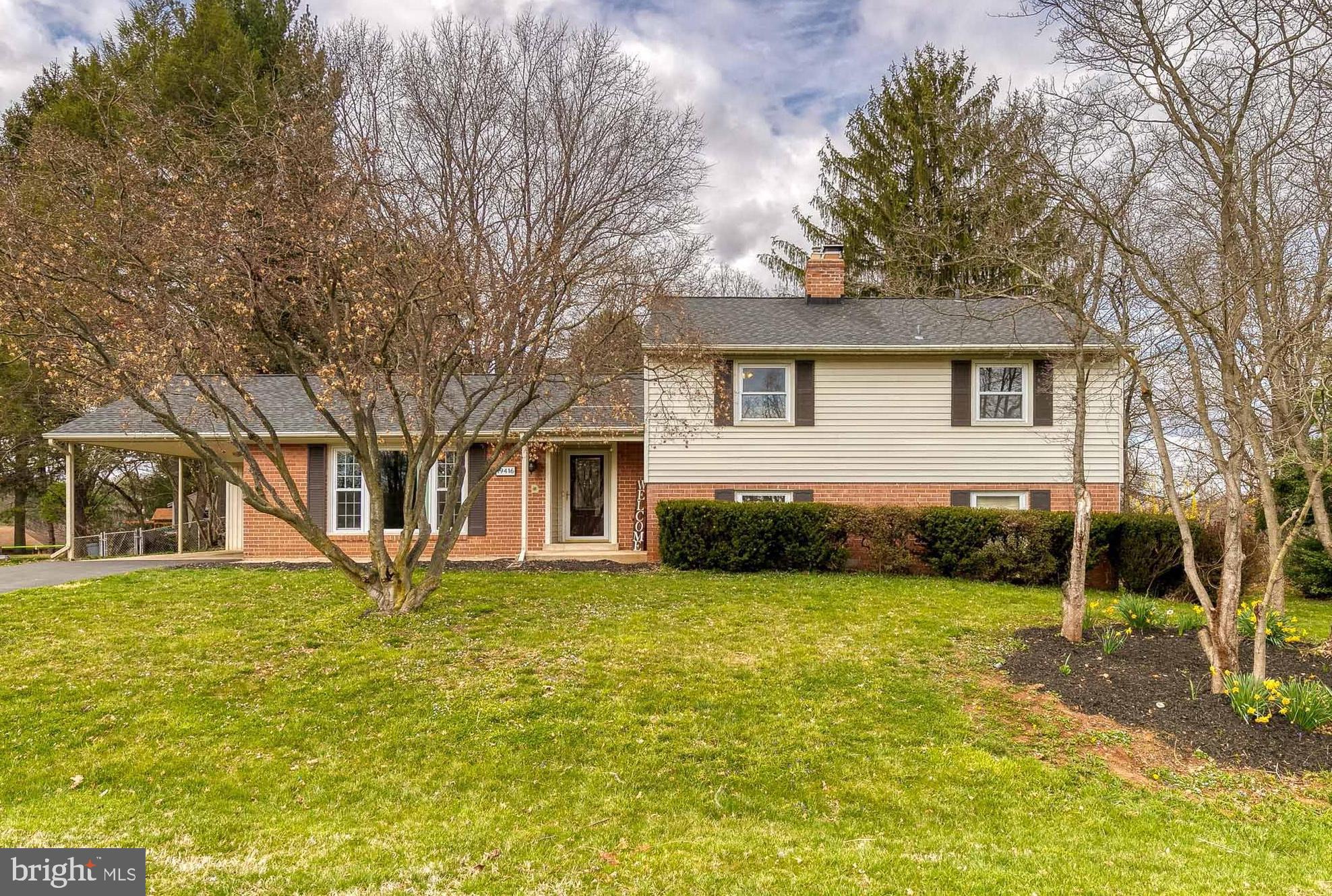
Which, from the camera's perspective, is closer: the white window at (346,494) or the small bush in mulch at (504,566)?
the small bush in mulch at (504,566)

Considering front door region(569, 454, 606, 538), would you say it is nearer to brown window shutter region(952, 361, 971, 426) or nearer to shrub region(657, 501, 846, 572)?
shrub region(657, 501, 846, 572)

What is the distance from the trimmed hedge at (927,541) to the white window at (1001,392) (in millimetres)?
2095

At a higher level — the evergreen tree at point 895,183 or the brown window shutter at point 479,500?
the evergreen tree at point 895,183

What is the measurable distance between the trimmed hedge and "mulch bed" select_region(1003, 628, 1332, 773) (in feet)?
11.4

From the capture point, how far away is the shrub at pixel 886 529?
1095cm

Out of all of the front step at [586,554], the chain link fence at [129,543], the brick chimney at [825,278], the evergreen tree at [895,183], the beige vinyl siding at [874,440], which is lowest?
the chain link fence at [129,543]

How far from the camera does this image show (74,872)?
3367 mm

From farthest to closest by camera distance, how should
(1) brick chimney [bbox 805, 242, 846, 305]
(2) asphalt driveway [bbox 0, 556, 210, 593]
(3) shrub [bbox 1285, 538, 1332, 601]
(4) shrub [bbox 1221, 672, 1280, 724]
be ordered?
(1) brick chimney [bbox 805, 242, 846, 305], (3) shrub [bbox 1285, 538, 1332, 601], (2) asphalt driveway [bbox 0, 556, 210, 593], (4) shrub [bbox 1221, 672, 1280, 724]

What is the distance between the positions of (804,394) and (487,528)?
6407 mm

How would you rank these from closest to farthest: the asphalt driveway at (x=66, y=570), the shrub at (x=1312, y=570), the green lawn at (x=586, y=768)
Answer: the green lawn at (x=586, y=768)
the asphalt driveway at (x=66, y=570)
the shrub at (x=1312, y=570)

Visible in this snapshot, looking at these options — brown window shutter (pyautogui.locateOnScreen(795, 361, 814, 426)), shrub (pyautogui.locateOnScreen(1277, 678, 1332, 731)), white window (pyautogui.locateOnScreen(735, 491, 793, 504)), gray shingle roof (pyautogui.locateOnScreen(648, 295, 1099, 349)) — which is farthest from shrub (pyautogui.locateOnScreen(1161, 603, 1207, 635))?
brown window shutter (pyautogui.locateOnScreen(795, 361, 814, 426))

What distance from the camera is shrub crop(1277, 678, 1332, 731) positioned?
15.3 ft

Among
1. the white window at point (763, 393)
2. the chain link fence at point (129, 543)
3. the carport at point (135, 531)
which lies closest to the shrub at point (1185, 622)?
the white window at point (763, 393)

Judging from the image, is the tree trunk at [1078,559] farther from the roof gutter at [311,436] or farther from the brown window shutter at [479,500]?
the brown window shutter at [479,500]
